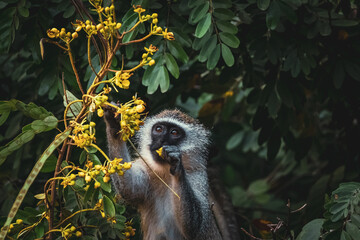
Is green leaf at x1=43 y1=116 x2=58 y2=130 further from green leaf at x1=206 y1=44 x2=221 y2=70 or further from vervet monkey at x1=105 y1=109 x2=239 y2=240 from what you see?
green leaf at x1=206 y1=44 x2=221 y2=70

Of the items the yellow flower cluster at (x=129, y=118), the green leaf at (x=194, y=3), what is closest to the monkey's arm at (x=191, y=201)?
the green leaf at (x=194, y=3)

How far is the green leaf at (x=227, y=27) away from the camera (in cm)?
441

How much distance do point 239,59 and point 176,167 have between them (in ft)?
5.51

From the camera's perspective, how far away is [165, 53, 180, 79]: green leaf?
430 cm

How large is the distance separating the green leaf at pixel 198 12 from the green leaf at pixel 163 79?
18.7 inches

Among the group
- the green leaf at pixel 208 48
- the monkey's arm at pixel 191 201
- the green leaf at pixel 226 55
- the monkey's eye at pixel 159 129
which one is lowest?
the monkey's arm at pixel 191 201

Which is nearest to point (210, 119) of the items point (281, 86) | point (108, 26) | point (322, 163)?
point (281, 86)

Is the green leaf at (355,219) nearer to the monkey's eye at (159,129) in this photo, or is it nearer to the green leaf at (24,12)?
the monkey's eye at (159,129)

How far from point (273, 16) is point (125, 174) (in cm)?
197

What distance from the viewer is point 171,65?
4316 millimetres

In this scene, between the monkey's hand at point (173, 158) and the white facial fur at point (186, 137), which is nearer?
the monkey's hand at point (173, 158)

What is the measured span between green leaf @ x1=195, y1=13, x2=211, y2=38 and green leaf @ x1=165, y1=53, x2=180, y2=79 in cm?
29

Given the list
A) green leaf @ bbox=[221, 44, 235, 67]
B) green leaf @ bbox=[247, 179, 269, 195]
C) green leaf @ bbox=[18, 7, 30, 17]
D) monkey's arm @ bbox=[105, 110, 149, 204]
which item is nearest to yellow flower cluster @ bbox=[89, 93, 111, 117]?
monkey's arm @ bbox=[105, 110, 149, 204]

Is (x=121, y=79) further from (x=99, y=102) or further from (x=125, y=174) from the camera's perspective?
(x=125, y=174)
